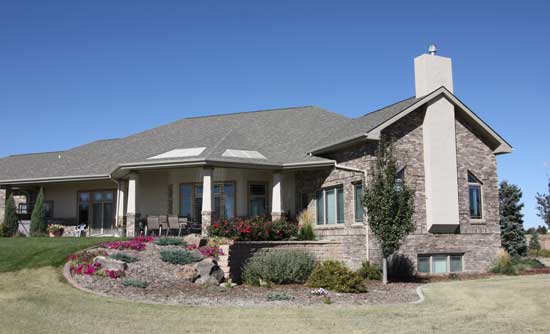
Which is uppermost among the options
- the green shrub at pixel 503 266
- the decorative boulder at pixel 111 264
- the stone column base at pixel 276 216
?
the stone column base at pixel 276 216

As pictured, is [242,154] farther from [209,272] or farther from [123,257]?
[123,257]

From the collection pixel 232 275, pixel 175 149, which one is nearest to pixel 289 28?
pixel 175 149

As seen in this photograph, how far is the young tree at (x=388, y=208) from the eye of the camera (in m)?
16.7

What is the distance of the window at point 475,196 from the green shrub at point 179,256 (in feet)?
34.4

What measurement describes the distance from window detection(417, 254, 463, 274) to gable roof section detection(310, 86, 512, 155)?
4.69m

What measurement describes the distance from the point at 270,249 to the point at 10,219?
13.6 metres

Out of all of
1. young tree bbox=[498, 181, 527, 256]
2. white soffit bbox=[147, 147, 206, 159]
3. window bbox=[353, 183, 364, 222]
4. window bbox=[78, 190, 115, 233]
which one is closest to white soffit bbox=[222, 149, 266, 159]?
white soffit bbox=[147, 147, 206, 159]

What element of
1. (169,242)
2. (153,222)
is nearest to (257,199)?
(153,222)

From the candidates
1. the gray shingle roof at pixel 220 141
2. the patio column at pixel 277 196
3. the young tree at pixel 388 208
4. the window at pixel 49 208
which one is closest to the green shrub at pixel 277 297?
the young tree at pixel 388 208

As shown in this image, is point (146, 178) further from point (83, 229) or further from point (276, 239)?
point (276, 239)

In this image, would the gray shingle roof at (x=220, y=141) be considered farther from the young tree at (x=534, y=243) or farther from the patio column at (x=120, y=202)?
the young tree at (x=534, y=243)

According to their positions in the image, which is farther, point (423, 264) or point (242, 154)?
point (242, 154)

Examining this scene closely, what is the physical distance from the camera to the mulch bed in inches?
520

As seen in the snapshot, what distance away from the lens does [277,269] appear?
54.7 ft
